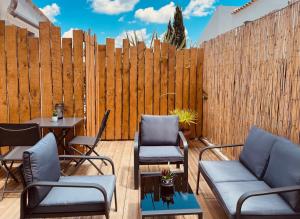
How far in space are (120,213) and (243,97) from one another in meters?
2.52

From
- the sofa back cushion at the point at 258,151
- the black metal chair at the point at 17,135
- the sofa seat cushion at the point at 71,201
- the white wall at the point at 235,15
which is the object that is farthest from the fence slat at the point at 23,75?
the white wall at the point at 235,15

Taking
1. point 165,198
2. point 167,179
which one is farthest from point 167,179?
point 165,198

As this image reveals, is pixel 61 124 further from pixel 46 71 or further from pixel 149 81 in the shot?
pixel 149 81

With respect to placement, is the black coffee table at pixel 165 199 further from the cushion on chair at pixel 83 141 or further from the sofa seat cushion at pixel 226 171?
the cushion on chair at pixel 83 141

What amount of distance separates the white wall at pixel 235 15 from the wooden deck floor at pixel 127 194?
18.2ft

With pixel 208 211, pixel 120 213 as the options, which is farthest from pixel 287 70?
pixel 120 213

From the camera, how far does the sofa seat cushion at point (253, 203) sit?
226 centimetres

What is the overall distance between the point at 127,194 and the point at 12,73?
299 cm

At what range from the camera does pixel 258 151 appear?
3.10 metres

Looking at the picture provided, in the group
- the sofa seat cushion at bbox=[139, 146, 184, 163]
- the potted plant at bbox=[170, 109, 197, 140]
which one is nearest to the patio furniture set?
the sofa seat cushion at bbox=[139, 146, 184, 163]

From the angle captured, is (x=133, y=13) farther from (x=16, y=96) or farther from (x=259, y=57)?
(x=259, y=57)

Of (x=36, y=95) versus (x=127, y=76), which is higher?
(x=127, y=76)

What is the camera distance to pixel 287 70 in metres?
3.05

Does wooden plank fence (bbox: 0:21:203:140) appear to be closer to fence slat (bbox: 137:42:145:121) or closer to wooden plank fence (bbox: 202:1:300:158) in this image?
fence slat (bbox: 137:42:145:121)
